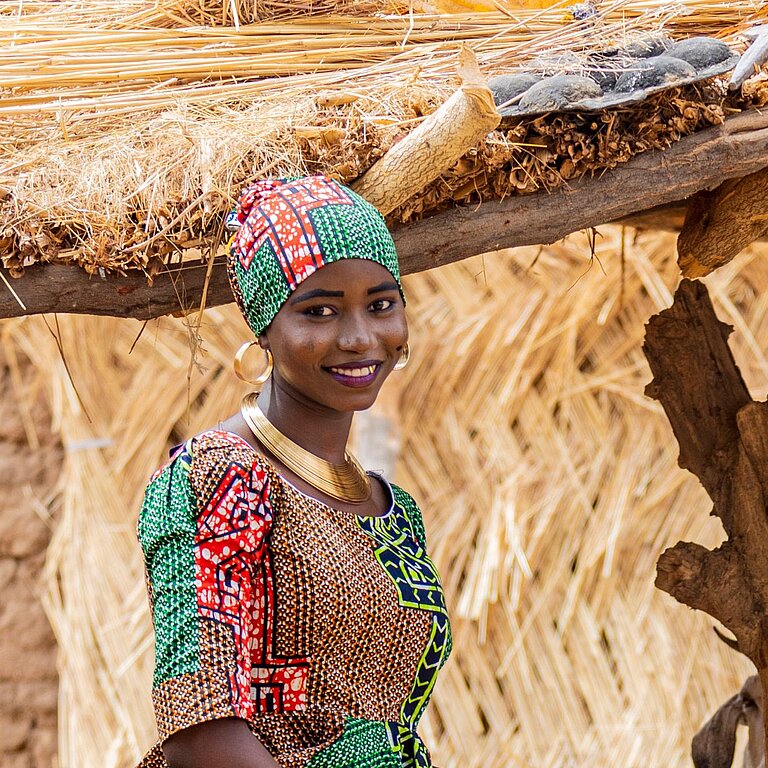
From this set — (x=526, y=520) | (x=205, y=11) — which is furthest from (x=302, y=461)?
(x=526, y=520)

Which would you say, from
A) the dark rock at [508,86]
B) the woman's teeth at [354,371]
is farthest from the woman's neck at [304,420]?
the dark rock at [508,86]

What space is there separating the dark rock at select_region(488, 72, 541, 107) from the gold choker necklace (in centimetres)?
58

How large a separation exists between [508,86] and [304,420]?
1.93 feet

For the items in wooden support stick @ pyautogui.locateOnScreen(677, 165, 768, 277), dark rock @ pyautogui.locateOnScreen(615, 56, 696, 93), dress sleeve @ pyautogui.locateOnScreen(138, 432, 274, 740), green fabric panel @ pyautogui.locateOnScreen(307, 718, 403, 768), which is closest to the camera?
dress sleeve @ pyautogui.locateOnScreen(138, 432, 274, 740)

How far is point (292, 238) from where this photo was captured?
5.05ft

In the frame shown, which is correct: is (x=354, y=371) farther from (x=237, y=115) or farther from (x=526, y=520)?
(x=526, y=520)

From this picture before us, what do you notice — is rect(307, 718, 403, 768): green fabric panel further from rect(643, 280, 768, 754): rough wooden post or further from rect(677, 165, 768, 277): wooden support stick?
rect(677, 165, 768, 277): wooden support stick

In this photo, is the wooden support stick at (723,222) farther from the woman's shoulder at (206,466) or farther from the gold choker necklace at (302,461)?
the woman's shoulder at (206,466)

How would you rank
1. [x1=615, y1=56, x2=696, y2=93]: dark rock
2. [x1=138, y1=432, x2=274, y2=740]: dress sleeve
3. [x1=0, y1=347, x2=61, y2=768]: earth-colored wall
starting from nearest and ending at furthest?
[x1=138, y1=432, x2=274, y2=740]: dress sleeve
[x1=615, y1=56, x2=696, y2=93]: dark rock
[x1=0, y1=347, x2=61, y2=768]: earth-colored wall

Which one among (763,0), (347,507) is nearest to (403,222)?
(347,507)

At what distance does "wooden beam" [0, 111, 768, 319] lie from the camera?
5.61 ft

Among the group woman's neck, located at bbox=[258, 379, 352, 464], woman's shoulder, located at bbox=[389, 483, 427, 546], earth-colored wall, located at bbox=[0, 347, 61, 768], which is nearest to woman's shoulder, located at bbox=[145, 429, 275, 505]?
woman's neck, located at bbox=[258, 379, 352, 464]

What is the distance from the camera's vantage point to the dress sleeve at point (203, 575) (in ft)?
4.60

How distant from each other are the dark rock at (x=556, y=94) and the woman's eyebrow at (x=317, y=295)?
17.0 inches
